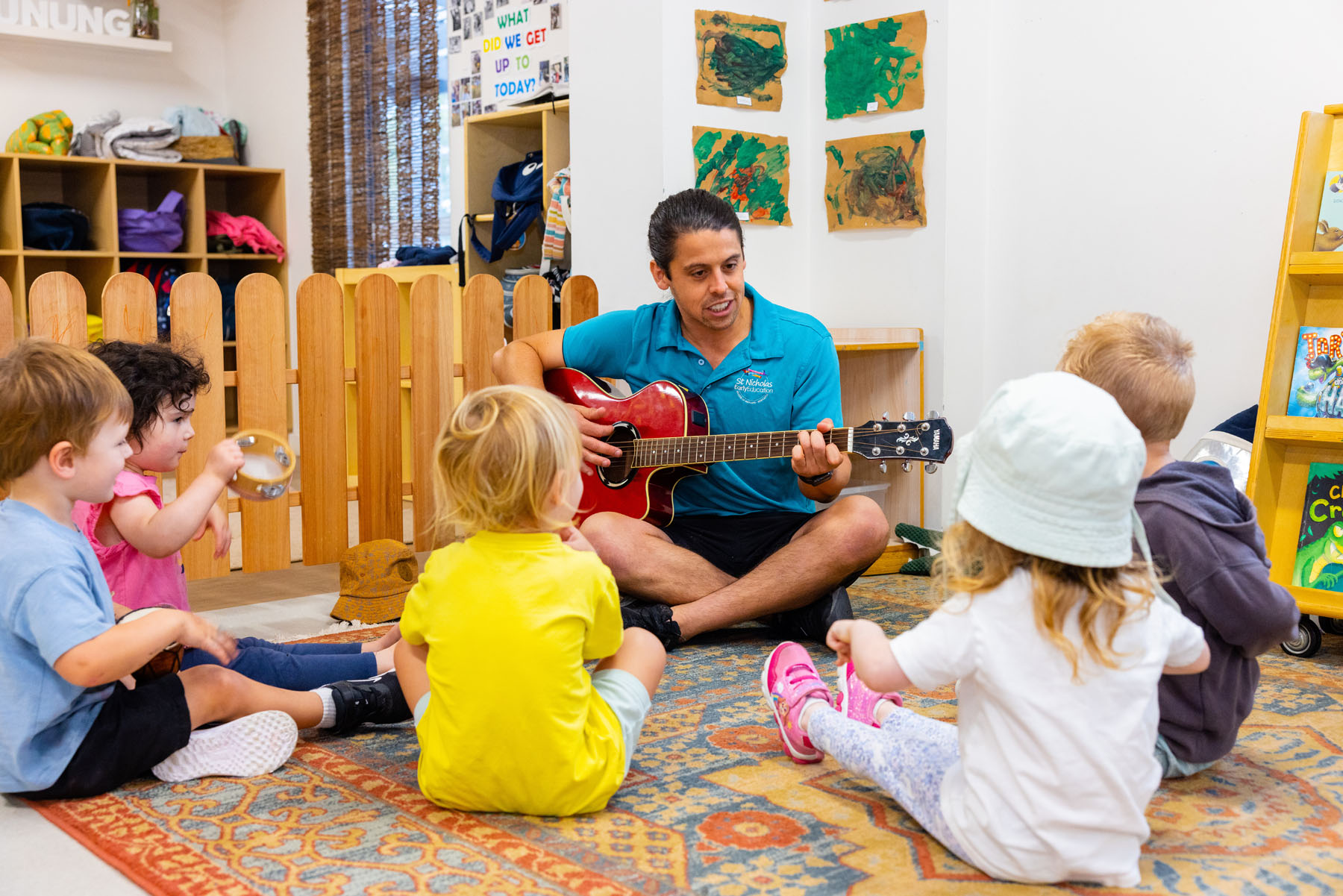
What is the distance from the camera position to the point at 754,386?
114 inches

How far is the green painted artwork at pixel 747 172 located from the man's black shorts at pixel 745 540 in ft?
4.39

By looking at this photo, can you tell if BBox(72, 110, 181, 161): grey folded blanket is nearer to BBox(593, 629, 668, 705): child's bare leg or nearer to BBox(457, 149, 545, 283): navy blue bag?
BBox(457, 149, 545, 283): navy blue bag

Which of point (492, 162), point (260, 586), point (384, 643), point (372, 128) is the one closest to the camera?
point (384, 643)

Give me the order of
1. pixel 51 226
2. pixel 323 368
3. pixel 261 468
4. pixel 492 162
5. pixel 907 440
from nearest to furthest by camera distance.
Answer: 1. pixel 261 468
2. pixel 907 440
3. pixel 323 368
4. pixel 492 162
5. pixel 51 226

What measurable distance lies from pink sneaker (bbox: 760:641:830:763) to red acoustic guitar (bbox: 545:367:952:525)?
2.34 feet

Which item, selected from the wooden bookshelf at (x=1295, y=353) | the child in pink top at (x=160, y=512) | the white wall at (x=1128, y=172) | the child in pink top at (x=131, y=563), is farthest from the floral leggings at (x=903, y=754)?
the white wall at (x=1128, y=172)

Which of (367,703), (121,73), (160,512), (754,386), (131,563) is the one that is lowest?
(367,703)

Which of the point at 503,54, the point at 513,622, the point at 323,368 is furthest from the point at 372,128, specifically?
the point at 513,622

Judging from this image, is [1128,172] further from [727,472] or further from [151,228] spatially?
[151,228]

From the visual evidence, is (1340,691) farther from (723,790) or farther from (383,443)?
(383,443)

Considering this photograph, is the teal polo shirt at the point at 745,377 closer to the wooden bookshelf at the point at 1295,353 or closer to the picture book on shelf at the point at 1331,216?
the wooden bookshelf at the point at 1295,353

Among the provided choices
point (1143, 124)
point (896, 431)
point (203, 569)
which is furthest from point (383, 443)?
point (1143, 124)

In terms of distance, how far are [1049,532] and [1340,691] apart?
140 cm

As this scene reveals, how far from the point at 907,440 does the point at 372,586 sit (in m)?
1.55
